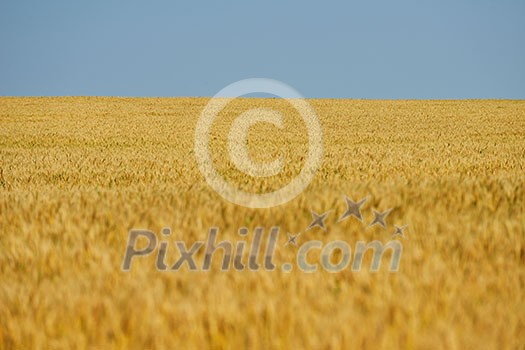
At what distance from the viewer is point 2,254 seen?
4.16 metres

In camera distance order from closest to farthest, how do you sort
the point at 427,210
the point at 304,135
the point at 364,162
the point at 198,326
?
the point at 198,326, the point at 427,210, the point at 364,162, the point at 304,135

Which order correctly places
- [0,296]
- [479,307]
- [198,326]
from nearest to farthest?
[198,326], [479,307], [0,296]

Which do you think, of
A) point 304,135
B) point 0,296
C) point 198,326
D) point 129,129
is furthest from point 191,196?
point 129,129

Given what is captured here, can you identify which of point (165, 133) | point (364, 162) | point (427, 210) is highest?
point (165, 133)

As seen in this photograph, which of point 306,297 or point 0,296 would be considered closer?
point 306,297

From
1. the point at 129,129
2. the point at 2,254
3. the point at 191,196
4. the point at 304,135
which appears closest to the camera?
the point at 2,254

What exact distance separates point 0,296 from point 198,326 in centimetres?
126

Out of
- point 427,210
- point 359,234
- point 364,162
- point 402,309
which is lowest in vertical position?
point 402,309

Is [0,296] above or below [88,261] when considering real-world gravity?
below

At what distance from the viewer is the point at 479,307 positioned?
2738 millimetres

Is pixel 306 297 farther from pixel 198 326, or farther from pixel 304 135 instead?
pixel 304 135

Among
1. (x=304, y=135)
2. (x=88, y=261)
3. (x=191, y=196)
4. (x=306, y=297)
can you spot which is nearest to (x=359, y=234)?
(x=306, y=297)

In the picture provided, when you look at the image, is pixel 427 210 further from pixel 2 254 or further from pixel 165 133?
pixel 165 133

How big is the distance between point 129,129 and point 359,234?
79.5ft
